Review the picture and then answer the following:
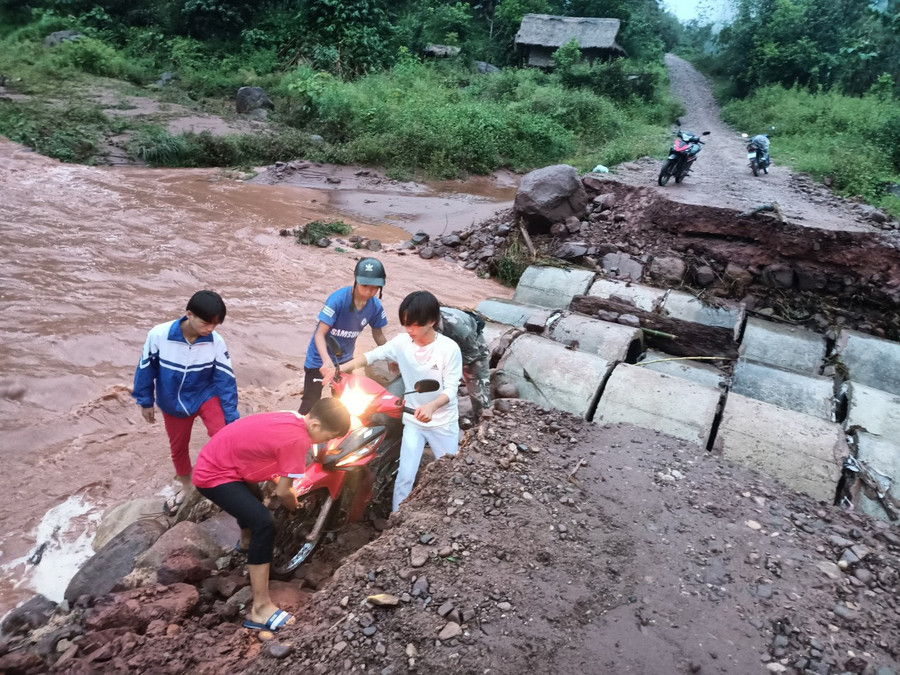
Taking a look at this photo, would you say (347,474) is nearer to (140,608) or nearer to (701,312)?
(140,608)

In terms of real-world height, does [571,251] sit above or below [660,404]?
above

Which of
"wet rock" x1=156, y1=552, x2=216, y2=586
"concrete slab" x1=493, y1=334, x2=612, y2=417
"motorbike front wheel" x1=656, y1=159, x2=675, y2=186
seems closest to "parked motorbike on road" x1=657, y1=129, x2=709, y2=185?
"motorbike front wheel" x1=656, y1=159, x2=675, y2=186

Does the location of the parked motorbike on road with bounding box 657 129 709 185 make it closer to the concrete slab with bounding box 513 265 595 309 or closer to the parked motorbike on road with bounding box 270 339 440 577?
the concrete slab with bounding box 513 265 595 309

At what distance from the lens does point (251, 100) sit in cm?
1894

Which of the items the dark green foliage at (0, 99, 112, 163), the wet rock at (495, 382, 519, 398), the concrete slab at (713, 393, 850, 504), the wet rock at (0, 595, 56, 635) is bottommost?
the wet rock at (0, 595, 56, 635)

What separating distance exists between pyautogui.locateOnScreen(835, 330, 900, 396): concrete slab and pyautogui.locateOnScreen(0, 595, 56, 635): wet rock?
6.89 metres

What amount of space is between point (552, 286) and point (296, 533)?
4856mm

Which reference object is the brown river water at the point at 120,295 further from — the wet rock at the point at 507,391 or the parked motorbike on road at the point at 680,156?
the parked motorbike on road at the point at 680,156

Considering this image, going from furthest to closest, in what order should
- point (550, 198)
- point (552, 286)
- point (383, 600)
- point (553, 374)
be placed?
1. point (550, 198)
2. point (552, 286)
3. point (553, 374)
4. point (383, 600)

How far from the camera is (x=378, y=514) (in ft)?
11.8

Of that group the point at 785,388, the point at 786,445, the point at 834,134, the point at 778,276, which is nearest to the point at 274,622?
the point at 786,445

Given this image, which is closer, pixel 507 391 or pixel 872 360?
pixel 507 391

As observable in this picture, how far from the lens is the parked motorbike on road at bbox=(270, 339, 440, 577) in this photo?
3158mm

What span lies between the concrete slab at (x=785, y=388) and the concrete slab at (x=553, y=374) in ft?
4.70
